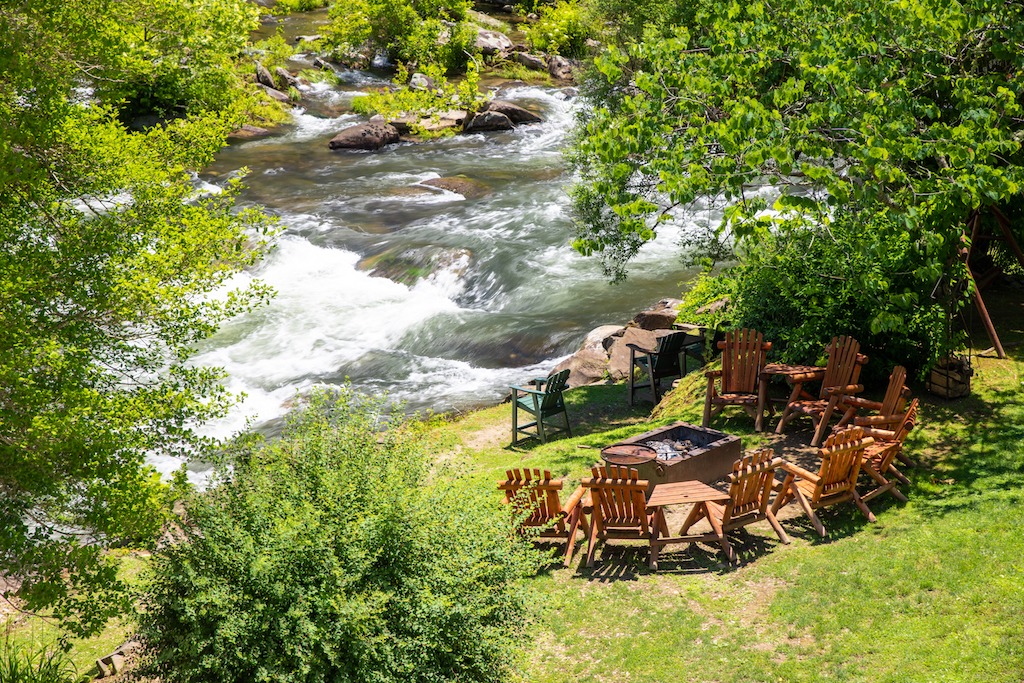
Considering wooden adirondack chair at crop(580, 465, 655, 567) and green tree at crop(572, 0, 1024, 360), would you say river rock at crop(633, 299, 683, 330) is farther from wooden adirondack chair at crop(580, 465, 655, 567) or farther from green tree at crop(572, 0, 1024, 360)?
wooden adirondack chair at crop(580, 465, 655, 567)

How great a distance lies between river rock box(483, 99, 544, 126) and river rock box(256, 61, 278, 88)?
9764mm

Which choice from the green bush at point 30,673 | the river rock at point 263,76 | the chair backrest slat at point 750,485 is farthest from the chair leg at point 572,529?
the river rock at point 263,76

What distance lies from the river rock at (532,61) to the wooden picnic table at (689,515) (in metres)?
34.1

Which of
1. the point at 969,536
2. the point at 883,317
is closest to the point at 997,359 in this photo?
the point at 883,317

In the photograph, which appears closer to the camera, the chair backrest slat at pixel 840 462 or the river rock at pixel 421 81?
the chair backrest slat at pixel 840 462

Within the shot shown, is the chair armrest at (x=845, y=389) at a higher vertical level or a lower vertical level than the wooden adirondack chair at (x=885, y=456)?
higher

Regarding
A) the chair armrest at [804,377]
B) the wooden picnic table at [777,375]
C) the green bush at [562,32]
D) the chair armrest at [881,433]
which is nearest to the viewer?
the chair armrest at [881,433]

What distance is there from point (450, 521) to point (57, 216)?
17.4ft

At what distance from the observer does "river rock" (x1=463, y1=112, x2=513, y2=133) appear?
3375cm

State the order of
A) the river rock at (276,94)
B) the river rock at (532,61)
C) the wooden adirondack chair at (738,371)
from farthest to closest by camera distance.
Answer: the river rock at (532,61) < the river rock at (276,94) < the wooden adirondack chair at (738,371)

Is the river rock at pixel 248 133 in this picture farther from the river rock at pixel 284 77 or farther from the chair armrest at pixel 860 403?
the chair armrest at pixel 860 403

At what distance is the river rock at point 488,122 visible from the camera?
3375 centimetres

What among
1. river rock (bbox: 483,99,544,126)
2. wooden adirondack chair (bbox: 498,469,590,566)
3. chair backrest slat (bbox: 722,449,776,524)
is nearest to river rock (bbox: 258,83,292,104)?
river rock (bbox: 483,99,544,126)

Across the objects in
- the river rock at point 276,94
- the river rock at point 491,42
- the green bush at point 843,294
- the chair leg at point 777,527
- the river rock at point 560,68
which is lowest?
the chair leg at point 777,527
